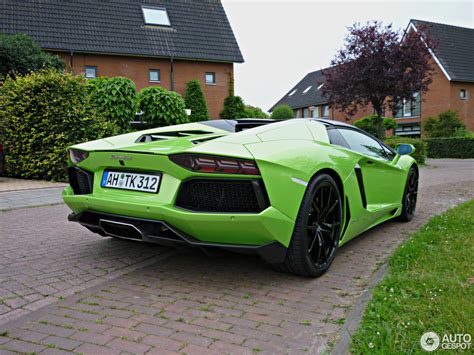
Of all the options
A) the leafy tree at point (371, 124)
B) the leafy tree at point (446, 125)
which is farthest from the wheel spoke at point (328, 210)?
the leafy tree at point (446, 125)

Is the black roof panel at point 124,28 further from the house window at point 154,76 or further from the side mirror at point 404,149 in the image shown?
the side mirror at point 404,149

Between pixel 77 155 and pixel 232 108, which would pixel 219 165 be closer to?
pixel 77 155

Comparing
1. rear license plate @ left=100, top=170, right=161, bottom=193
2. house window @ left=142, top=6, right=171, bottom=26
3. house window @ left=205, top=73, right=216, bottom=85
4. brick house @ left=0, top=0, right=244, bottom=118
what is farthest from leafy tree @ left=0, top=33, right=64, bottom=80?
rear license plate @ left=100, top=170, right=161, bottom=193

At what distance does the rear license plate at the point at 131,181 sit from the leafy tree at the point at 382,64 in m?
16.1

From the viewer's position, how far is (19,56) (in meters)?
17.0

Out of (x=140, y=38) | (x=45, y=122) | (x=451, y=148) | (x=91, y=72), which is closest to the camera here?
(x=45, y=122)

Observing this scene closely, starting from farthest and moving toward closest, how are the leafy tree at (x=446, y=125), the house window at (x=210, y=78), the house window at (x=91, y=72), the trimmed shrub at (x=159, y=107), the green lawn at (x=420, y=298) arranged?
the leafy tree at (x=446, y=125) → the house window at (x=210, y=78) → the house window at (x=91, y=72) → the trimmed shrub at (x=159, y=107) → the green lawn at (x=420, y=298)

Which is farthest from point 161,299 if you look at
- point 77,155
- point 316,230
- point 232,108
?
point 232,108

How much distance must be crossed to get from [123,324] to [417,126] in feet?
120

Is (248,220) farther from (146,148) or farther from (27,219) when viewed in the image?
(27,219)

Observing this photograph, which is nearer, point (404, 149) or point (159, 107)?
point (404, 149)

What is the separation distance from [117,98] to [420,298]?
1157 cm

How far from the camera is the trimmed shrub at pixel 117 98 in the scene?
497 inches

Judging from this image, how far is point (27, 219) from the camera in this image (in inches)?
223
